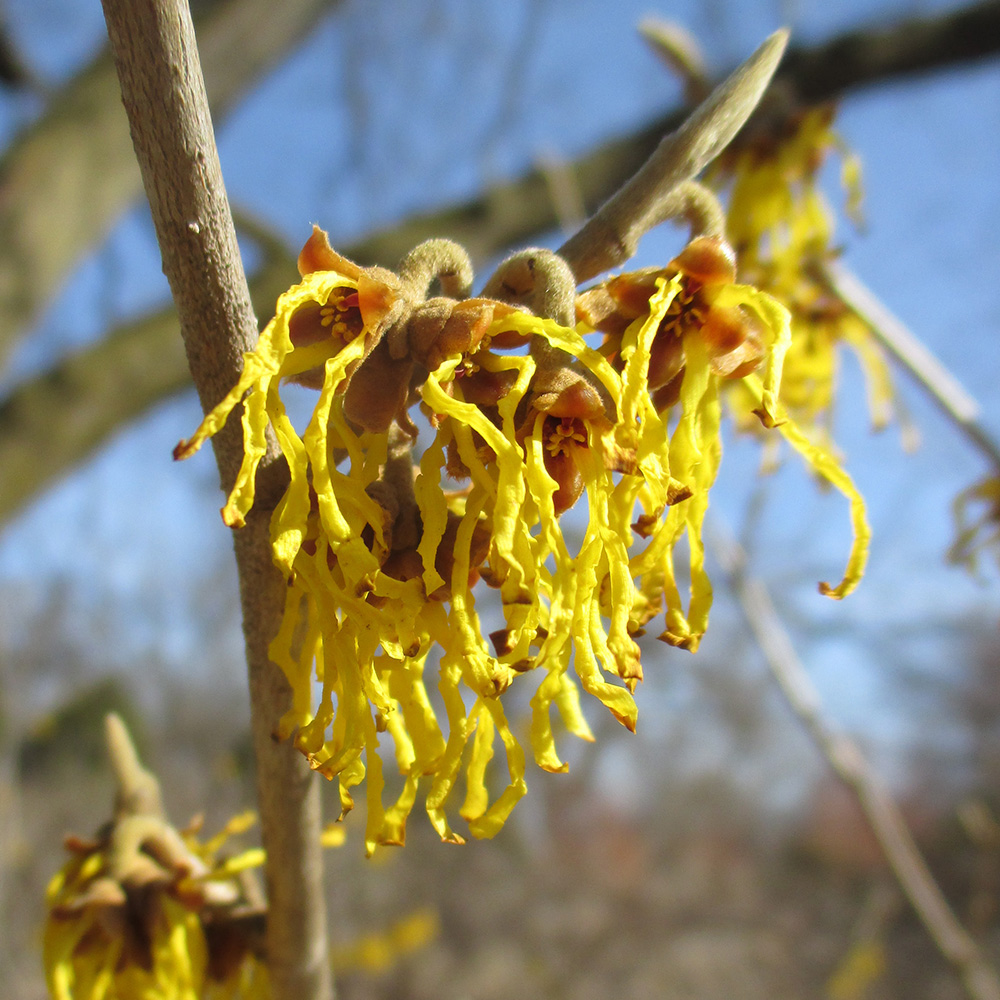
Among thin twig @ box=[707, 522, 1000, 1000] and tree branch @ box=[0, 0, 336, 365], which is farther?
tree branch @ box=[0, 0, 336, 365]

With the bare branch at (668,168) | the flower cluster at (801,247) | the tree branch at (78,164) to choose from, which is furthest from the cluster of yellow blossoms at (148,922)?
the tree branch at (78,164)

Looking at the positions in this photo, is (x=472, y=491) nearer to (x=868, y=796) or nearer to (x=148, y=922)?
(x=148, y=922)

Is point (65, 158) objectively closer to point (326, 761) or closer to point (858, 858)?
point (326, 761)

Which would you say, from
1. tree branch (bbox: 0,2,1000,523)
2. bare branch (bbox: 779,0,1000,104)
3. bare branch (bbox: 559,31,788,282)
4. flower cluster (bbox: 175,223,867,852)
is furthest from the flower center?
bare branch (bbox: 779,0,1000,104)

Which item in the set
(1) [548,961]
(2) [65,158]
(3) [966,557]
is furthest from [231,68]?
(1) [548,961]

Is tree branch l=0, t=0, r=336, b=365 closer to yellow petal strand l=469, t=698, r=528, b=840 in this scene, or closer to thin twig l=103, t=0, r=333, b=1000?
thin twig l=103, t=0, r=333, b=1000

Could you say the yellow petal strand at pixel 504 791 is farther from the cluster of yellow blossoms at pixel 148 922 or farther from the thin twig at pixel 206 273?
the cluster of yellow blossoms at pixel 148 922
